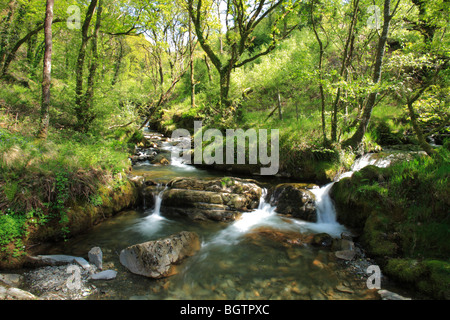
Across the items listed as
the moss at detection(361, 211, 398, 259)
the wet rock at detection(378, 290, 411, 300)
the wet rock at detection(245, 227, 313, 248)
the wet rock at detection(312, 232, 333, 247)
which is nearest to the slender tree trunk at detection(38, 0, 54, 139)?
the wet rock at detection(245, 227, 313, 248)

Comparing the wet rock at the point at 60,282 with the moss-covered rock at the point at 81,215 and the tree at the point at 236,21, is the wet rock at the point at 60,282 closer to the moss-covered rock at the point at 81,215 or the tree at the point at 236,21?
the moss-covered rock at the point at 81,215

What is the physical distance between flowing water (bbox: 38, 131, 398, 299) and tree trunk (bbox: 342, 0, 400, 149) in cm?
307

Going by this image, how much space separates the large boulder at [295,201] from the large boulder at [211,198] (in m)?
0.67

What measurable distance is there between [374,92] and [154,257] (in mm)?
7894

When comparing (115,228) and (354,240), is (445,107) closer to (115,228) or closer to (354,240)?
(354,240)

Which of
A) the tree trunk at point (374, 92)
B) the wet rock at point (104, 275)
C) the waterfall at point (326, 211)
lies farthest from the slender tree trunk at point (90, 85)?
the tree trunk at point (374, 92)

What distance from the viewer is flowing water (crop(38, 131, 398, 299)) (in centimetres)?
391

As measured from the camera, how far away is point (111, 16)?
31.0 ft

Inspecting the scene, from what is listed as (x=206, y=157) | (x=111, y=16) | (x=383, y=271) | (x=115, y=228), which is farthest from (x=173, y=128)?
(x=383, y=271)

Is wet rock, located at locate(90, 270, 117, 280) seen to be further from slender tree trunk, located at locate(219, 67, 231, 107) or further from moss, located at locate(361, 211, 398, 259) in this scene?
slender tree trunk, located at locate(219, 67, 231, 107)

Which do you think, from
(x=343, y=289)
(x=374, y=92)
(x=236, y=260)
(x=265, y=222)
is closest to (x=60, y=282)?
(x=236, y=260)

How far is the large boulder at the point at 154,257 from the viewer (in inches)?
167

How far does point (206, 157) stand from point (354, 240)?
777cm

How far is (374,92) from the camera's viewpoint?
7172 millimetres
